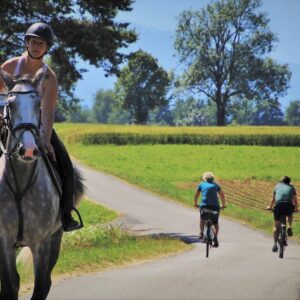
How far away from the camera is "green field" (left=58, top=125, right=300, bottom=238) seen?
126 ft

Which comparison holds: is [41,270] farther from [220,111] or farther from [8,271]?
[220,111]

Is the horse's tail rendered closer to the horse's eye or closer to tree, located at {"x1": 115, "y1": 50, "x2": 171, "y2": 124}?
the horse's eye

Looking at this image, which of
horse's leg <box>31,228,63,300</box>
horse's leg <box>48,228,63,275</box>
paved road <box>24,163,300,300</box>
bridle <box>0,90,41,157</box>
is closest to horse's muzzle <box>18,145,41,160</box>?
bridle <box>0,90,41,157</box>

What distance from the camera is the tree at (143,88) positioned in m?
144

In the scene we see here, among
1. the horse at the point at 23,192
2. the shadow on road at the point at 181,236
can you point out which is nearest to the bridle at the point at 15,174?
the horse at the point at 23,192

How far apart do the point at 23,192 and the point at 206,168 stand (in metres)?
47.9

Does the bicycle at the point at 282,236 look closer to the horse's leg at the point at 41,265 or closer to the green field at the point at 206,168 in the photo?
the green field at the point at 206,168

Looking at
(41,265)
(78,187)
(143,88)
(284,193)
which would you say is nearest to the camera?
(41,265)

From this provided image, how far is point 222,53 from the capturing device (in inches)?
4732

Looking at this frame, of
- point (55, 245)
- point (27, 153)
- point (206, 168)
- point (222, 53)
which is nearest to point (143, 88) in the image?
point (222, 53)

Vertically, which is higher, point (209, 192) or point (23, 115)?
point (23, 115)

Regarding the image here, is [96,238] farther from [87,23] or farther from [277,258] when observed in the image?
[87,23]

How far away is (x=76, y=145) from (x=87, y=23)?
45.7m

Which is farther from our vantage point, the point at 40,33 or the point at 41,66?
the point at 41,66
